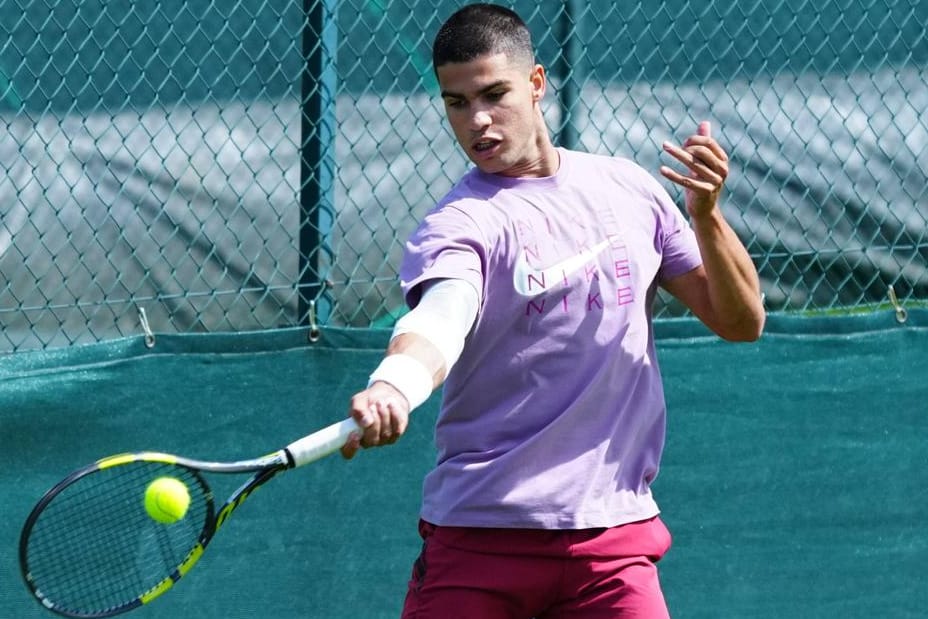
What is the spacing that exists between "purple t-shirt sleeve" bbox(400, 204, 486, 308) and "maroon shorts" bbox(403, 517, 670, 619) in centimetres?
49

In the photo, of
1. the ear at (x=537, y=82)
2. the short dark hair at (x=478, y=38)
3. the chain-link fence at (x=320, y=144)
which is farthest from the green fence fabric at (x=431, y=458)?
the short dark hair at (x=478, y=38)

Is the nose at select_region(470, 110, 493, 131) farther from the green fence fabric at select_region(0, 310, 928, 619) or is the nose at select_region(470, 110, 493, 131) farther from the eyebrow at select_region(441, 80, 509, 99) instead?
the green fence fabric at select_region(0, 310, 928, 619)

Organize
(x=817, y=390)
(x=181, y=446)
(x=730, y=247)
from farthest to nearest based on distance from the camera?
(x=817, y=390) → (x=181, y=446) → (x=730, y=247)

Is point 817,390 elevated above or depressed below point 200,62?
below

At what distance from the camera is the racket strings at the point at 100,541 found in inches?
143

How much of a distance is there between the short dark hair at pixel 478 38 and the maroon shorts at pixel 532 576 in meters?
0.92

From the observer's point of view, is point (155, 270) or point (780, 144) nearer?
point (155, 270)

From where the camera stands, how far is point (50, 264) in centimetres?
420

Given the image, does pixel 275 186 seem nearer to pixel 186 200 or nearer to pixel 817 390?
pixel 186 200

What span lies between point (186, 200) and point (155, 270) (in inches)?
8.6

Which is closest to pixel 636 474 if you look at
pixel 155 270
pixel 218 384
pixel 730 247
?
pixel 730 247

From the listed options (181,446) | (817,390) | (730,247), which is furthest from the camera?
(817,390)

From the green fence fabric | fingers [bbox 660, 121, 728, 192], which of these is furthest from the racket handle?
the green fence fabric

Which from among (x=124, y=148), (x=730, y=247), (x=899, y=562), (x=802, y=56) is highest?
(x=124, y=148)
